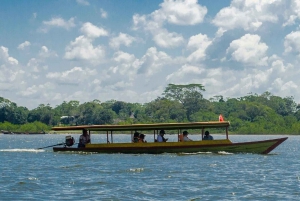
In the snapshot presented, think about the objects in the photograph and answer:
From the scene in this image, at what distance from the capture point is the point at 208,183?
20.5 meters

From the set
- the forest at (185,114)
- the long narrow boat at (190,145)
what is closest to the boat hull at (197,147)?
the long narrow boat at (190,145)

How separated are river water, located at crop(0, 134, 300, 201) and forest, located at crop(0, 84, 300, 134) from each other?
6829cm

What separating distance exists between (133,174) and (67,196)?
224 inches

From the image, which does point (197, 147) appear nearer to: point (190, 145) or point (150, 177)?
point (190, 145)

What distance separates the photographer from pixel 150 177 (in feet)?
72.1

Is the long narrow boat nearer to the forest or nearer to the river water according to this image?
the river water

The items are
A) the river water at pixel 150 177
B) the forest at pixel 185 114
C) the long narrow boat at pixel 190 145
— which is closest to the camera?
the river water at pixel 150 177

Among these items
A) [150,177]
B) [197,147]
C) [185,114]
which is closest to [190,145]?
[197,147]

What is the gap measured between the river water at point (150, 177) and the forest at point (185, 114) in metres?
68.3

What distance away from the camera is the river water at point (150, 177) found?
18016 millimetres

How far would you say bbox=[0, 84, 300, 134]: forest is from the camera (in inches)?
3930

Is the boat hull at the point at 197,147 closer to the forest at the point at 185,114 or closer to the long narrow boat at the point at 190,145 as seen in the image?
the long narrow boat at the point at 190,145

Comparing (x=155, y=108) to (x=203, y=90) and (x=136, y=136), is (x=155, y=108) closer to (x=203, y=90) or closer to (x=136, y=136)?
(x=203, y=90)

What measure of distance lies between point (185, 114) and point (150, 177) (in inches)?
3377
